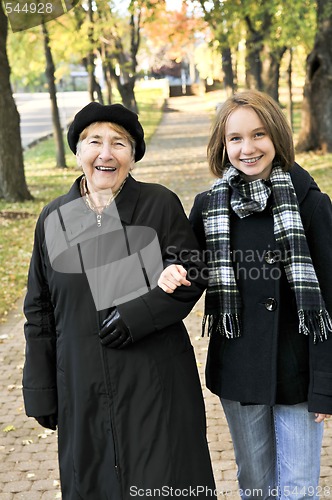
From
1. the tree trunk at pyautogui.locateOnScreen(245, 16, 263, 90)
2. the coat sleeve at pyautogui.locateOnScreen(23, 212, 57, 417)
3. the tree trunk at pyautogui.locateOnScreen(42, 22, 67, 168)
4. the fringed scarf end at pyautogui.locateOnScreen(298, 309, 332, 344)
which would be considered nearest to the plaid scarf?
the fringed scarf end at pyautogui.locateOnScreen(298, 309, 332, 344)

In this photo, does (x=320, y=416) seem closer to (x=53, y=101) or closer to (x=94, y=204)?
(x=94, y=204)

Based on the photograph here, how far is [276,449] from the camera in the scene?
3021mm

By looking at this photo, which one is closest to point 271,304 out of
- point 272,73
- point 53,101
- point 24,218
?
point 24,218

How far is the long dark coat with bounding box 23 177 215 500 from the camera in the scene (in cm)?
272

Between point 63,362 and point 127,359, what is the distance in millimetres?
298

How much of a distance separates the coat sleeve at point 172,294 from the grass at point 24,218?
18.5 ft

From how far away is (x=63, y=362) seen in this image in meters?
2.84

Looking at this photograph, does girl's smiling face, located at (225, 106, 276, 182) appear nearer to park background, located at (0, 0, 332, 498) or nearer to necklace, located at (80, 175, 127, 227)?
necklace, located at (80, 175, 127, 227)

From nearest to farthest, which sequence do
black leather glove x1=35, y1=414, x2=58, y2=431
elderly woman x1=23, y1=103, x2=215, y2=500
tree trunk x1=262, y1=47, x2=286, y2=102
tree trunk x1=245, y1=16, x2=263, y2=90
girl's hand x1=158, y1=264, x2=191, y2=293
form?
girl's hand x1=158, y1=264, x2=191, y2=293 → elderly woman x1=23, y1=103, x2=215, y2=500 → black leather glove x1=35, y1=414, x2=58, y2=431 → tree trunk x1=245, y1=16, x2=263, y2=90 → tree trunk x1=262, y1=47, x2=286, y2=102

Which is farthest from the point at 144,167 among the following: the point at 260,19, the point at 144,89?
the point at 144,89

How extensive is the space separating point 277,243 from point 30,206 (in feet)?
40.0

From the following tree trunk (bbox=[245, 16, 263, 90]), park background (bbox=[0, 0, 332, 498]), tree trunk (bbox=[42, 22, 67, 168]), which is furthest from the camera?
tree trunk (bbox=[245, 16, 263, 90])

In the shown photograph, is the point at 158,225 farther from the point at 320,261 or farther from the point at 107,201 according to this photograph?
the point at 320,261

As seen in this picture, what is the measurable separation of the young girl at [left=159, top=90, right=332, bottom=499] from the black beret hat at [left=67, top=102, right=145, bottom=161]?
369mm
